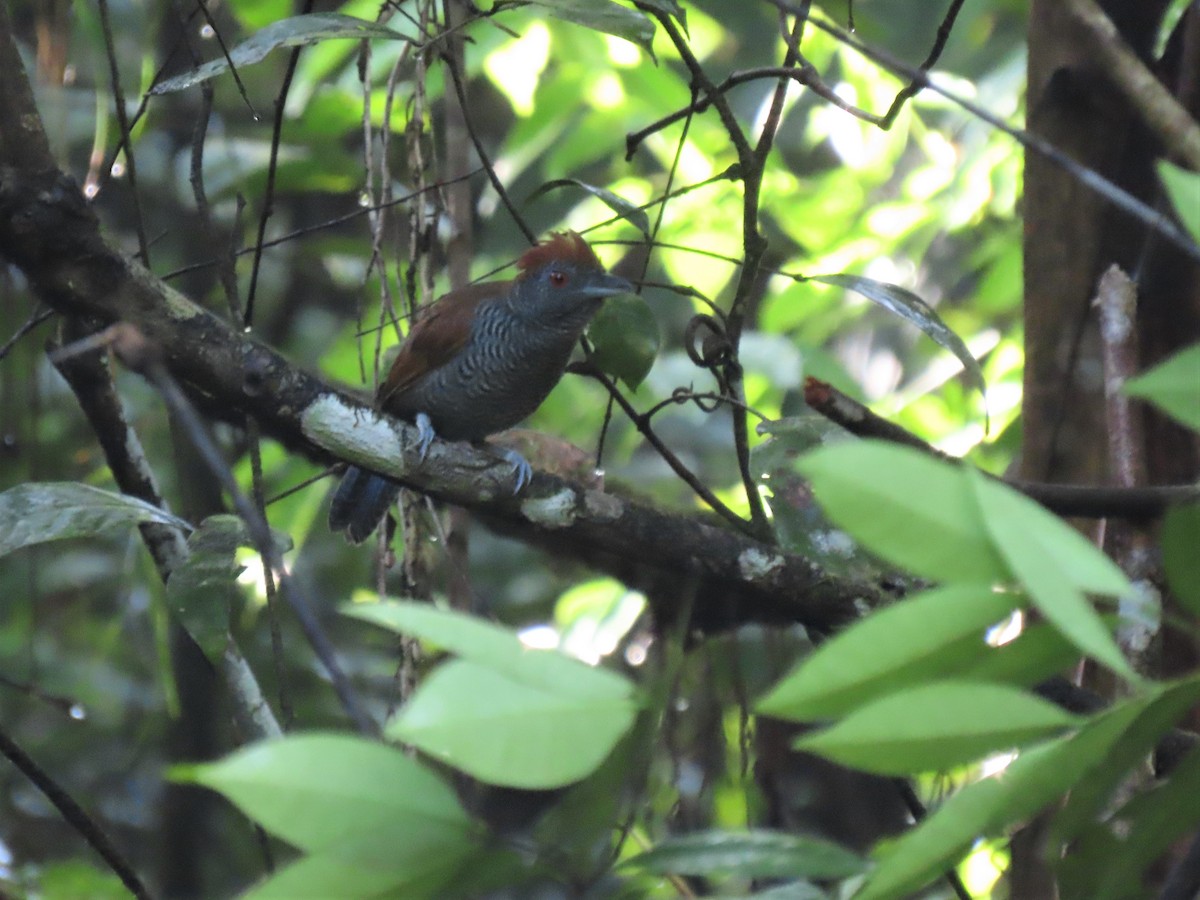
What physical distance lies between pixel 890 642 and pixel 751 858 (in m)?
0.26

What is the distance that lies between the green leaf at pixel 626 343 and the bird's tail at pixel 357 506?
1.32 m

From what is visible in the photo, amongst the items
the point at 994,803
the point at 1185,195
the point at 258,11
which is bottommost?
the point at 994,803

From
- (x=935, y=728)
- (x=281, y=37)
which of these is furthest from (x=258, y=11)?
(x=935, y=728)

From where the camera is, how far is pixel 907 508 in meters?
0.75

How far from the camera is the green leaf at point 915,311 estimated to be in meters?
2.19

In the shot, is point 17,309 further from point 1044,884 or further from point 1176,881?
point 1176,881

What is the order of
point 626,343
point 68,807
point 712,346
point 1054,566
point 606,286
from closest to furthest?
point 1054,566, point 68,807, point 712,346, point 626,343, point 606,286

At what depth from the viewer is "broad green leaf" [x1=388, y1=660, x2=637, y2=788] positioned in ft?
2.38

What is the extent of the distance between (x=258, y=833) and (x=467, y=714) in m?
1.08

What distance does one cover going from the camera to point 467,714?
0.74m

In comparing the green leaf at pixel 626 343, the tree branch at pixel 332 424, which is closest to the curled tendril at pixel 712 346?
the green leaf at pixel 626 343

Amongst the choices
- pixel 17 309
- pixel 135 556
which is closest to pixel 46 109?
pixel 17 309

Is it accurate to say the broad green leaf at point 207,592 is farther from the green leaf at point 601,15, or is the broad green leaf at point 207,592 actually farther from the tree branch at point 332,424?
the green leaf at point 601,15

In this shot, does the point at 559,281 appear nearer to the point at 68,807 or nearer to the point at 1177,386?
the point at 68,807
